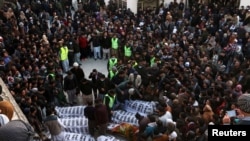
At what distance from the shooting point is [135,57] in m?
16.0

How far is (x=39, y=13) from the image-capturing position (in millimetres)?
20297

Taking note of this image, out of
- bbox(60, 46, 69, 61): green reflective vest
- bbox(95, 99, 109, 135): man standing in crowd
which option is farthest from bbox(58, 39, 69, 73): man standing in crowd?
bbox(95, 99, 109, 135): man standing in crowd

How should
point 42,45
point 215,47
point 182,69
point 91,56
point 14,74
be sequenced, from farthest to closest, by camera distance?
1. point 91,56
2. point 215,47
3. point 42,45
4. point 182,69
5. point 14,74

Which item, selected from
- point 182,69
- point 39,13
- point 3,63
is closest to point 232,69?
point 182,69

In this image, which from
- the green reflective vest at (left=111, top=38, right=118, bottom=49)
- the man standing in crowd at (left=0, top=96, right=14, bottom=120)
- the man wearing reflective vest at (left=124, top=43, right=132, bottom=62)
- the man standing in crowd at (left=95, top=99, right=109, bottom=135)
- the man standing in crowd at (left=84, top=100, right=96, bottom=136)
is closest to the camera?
the man standing in crowd at (left=0, top=96, right=14, bottom=120)

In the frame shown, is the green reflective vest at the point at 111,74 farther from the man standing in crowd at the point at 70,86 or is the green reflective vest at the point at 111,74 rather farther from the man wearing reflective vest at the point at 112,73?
the man standing in crowd at the point at 70,86

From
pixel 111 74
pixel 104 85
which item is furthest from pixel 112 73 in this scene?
pixel 104 85

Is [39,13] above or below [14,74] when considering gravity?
above

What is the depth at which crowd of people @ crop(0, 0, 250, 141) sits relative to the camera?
11.9 meters

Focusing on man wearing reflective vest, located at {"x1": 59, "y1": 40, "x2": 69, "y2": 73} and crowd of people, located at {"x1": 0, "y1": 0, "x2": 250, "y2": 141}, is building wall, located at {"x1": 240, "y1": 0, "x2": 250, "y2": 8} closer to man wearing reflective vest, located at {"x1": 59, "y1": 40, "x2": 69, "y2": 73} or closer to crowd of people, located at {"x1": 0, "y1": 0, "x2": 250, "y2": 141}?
crowd of people, located at {"x1": 0, "y1": 0, "x2": 250, "y2": 141}

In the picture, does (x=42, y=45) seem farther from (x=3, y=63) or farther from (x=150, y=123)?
(x=150, y=123)

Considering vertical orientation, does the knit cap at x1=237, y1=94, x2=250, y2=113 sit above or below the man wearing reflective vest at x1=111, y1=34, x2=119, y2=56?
above

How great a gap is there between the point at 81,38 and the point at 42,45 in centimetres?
224

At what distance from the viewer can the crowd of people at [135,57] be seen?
1195cm
